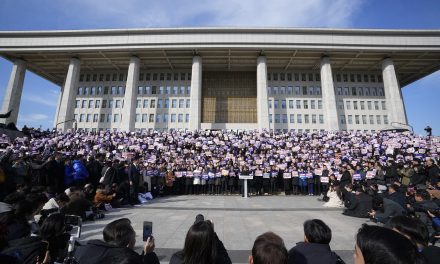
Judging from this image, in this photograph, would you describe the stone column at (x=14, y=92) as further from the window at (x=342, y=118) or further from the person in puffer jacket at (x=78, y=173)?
the window at (x=342, y=118)

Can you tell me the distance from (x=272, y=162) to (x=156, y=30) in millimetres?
37535

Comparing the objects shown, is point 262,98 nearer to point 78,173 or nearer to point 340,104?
point 340,104

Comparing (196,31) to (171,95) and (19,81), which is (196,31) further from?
(19,81)

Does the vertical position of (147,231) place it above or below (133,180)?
below

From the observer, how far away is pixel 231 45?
4606 cm

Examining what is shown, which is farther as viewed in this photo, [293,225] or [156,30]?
[156,30]

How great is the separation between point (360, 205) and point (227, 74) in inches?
1968

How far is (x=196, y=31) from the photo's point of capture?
4666 centimetres

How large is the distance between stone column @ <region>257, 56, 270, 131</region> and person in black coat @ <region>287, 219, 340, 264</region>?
128 ft

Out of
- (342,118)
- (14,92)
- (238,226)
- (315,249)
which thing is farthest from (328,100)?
(14,92)

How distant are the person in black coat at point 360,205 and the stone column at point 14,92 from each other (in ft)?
185

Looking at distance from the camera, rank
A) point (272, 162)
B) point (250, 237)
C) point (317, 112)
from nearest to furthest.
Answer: point (250, 237) < point (272, 162) < point (317, 112)

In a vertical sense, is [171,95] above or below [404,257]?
above

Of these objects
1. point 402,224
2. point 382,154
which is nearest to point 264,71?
point 382,154
